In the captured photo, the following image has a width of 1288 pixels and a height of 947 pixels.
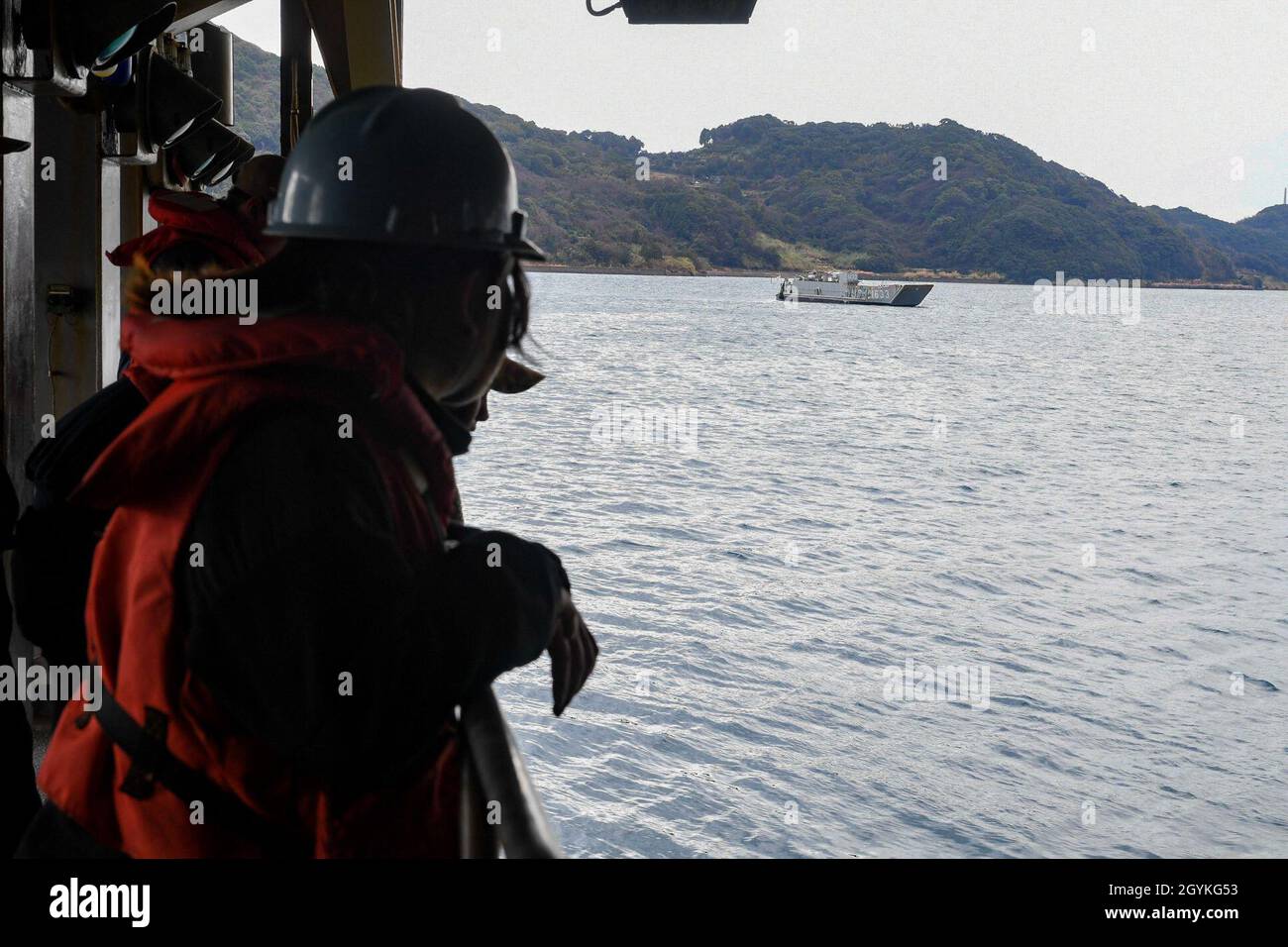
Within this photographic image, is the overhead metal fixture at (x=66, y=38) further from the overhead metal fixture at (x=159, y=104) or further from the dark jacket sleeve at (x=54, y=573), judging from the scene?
the overhead metal fixture at (x=159, y=104)

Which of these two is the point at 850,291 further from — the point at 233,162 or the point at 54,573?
the point at 54,573

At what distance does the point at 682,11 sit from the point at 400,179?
2.79 metres

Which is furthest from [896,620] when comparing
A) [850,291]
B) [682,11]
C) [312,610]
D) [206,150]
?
[850,291]

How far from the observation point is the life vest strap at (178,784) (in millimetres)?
1076

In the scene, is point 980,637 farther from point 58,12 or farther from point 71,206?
point 58,12

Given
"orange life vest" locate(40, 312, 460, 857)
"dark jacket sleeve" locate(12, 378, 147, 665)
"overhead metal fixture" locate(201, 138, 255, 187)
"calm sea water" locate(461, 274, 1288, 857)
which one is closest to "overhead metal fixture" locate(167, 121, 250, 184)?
"overhead metal fixture" locate(201, 138, 255, 187)

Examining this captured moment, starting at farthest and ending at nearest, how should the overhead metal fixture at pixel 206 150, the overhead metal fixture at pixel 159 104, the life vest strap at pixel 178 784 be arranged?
1. the overhead metal fixture at pixel 206 150
2. the overhead metal fixture at pixel 159 104
3. the life vest strap at pixel 178 784

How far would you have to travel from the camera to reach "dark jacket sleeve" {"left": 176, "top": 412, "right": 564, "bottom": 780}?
3.16 ft

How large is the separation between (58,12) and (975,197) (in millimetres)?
91309

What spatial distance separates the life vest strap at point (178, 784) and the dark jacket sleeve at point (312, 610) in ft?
0.30

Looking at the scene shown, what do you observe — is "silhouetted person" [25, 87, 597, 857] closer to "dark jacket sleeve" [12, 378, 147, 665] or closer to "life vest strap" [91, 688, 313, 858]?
"life vest strap" [91, 688, 313, 858]

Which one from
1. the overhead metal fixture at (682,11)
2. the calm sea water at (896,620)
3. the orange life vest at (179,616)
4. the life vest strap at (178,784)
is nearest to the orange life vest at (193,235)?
the calm sea water at (896,620)

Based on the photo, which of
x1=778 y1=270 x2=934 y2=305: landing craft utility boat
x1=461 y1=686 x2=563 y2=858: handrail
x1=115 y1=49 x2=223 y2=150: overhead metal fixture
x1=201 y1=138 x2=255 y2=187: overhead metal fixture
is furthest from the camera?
x1=778 y1=270 x2=934 y2=305: landing craft utility boat

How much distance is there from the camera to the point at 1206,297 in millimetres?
191000
